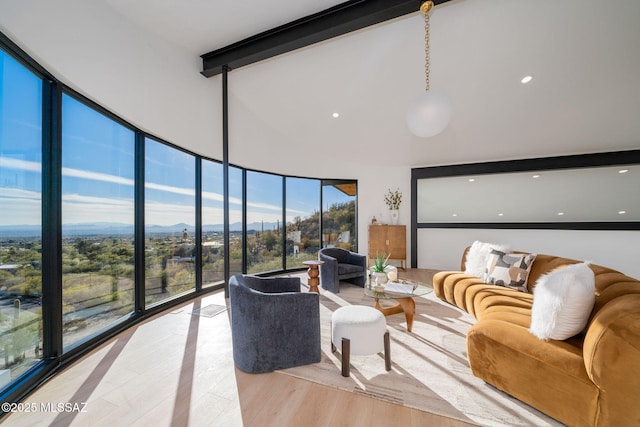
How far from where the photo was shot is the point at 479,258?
3.51 meters

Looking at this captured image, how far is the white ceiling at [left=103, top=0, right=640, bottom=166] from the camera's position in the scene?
291cm

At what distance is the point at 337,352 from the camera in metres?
2.34

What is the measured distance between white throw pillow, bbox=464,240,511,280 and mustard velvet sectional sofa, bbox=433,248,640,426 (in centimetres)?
120

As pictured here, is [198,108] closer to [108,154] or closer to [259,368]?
[108,154]

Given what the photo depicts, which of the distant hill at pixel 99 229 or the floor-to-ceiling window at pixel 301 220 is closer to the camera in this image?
the distant hill at pixel 99 229

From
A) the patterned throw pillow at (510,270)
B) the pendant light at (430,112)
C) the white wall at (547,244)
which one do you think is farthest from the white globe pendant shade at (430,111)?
the white wall at (547,244)

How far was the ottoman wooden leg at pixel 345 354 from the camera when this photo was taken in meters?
1.96

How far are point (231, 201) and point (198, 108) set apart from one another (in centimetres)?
161

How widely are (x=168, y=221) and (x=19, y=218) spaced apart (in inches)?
64.2

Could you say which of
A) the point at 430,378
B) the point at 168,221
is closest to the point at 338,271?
the point at 430,378

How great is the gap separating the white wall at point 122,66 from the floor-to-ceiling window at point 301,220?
2.03m

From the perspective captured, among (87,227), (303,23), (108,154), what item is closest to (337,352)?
(87,227)

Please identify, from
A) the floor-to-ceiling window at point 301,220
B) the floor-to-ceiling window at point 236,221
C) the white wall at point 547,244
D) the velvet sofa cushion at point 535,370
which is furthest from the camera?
the floor-to-ceiling window at point 301,220

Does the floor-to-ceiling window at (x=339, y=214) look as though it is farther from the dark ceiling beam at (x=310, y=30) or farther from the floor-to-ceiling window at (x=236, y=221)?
the dark ceiling beam at (x=310, y=30)
